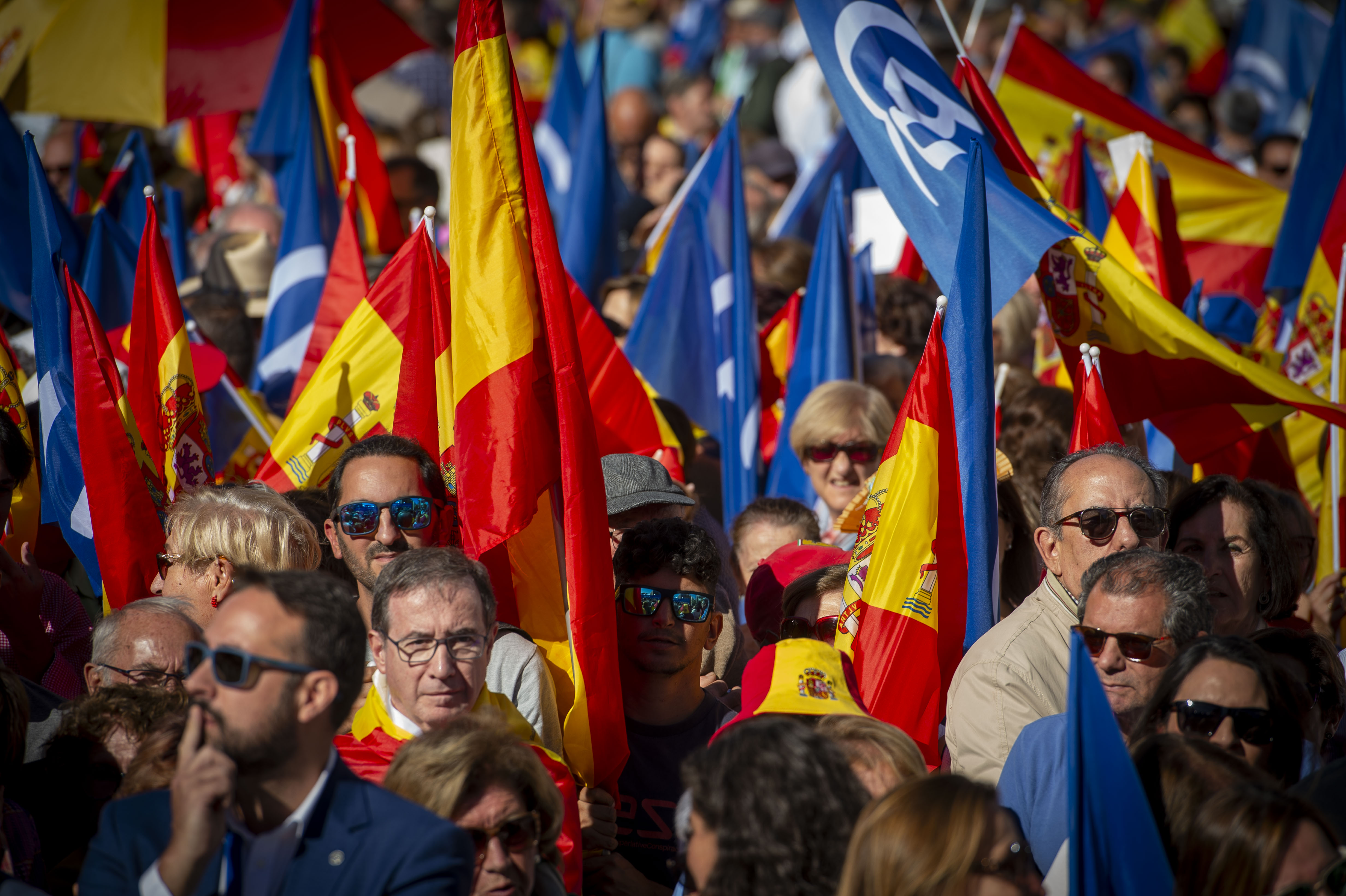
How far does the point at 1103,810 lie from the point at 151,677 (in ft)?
7.98

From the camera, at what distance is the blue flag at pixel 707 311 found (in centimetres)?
695

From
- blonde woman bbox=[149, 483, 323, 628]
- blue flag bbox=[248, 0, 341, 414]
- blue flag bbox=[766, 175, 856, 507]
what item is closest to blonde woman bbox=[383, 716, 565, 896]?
blonde woman bbox=[149, 483, 323, 628]

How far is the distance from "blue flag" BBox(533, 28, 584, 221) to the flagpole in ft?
16.9

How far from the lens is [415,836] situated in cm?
270

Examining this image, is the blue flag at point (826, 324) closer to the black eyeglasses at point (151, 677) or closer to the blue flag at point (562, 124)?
the blue flag at point (562, 124)

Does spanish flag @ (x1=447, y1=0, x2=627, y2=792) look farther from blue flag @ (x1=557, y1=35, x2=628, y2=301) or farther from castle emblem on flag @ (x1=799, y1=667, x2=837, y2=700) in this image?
blue flag @ (x1=557, y1=35, x2=628, y2=301)

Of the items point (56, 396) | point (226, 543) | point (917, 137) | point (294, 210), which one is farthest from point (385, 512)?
point (294, 210)

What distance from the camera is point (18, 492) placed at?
5078 mm

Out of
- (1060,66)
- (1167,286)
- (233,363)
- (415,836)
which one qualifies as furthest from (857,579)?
(1060,66)

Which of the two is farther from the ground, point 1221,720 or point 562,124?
point 562,124

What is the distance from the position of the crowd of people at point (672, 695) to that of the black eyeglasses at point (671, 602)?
0.04 feet

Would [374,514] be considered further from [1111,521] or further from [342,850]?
[1111,521]

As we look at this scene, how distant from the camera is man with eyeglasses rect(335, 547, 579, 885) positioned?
11.5 ft

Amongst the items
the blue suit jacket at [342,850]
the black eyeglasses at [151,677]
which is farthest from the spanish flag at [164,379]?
the blue suit jacket at [342,850]
